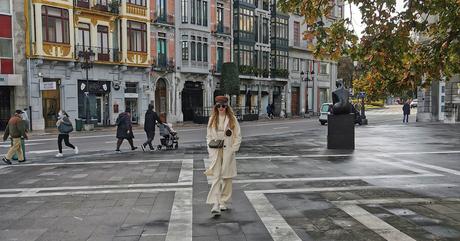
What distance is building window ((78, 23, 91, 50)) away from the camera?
3338 cm

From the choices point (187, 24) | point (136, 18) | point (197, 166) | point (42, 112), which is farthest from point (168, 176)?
point (187, 24)

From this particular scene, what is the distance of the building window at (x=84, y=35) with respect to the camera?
33375 mm

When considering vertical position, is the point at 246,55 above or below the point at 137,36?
below

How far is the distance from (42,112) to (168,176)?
23.7 m

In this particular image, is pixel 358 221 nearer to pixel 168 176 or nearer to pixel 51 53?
pixel 168 176

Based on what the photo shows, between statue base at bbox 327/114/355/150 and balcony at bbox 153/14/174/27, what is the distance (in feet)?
87.6

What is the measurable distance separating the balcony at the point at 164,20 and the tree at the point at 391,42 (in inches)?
1298

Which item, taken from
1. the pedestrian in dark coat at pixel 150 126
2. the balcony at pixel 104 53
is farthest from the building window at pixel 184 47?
the pedestrian in dark coat at pixel 150 126

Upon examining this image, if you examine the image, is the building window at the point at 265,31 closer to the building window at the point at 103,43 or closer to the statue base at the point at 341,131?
the building window at the point at 103,43

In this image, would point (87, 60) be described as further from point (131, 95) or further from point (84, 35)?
point (131, 95)

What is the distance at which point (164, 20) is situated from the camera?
131 feet

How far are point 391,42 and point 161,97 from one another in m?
35.1

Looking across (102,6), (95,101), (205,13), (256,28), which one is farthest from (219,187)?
(256,28)

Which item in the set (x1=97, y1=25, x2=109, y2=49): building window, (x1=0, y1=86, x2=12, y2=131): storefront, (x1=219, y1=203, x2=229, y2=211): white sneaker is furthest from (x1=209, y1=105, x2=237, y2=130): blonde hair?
(x1=97, y1=25, x2=109, y2=49): building window
